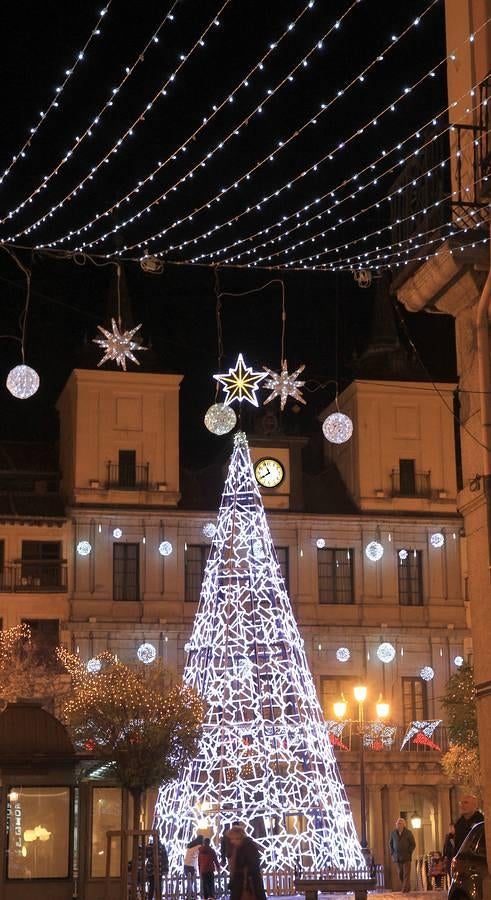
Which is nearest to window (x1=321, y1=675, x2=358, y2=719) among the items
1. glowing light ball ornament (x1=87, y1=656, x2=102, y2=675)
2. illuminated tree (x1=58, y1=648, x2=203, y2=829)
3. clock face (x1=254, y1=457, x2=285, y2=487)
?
clock face (x1=254, y1=457, x2=285, y2=487)

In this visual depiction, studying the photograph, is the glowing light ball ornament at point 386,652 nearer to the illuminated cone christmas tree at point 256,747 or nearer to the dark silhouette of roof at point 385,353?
the dark silhouette of roof at point 385,353

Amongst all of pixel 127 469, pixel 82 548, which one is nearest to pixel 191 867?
pixel 82 548

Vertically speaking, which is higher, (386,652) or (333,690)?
(386,652)

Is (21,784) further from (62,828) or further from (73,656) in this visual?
(73,656)

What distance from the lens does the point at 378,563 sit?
4991 cm

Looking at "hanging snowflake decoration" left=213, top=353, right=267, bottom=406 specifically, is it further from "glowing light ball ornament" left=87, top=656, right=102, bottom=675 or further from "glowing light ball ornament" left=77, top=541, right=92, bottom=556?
"glowing light ball ornament" left=77, top=541, right=92, bottom=556

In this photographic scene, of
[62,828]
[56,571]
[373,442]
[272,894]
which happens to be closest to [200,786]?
[272,894]

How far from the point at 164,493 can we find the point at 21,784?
82.1ft

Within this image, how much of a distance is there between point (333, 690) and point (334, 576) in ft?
12.5

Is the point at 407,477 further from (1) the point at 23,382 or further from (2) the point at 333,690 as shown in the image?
(1) the point at 23,382

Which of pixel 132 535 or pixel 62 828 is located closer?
pixel 62 828

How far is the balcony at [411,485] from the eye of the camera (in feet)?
166

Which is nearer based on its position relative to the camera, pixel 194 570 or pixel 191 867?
pixel 191 867

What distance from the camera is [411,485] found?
5106cm
